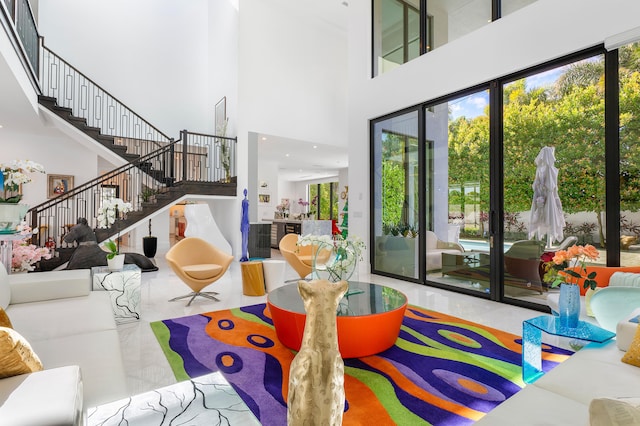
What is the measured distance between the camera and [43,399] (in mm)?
1125

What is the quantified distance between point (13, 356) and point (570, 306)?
302 cm

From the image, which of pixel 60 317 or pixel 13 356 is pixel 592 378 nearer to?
pixel 13 356

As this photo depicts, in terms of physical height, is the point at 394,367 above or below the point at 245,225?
below

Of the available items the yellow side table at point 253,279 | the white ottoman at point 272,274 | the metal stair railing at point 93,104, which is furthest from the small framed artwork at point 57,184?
the white ottoman at point 272,274

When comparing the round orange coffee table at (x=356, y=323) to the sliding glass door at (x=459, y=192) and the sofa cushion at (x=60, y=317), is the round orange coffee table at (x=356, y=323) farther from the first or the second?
the sliding glass door at (x=459, y=192)

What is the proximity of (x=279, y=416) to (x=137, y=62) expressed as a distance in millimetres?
10612

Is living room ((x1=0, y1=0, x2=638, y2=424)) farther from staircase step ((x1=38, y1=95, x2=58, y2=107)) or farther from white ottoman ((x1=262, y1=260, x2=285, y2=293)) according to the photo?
white ottoman ((x1=262, y1=260, x2=285, y2=293))

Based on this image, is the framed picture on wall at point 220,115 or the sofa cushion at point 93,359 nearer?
the sofa cushion at point 93,359

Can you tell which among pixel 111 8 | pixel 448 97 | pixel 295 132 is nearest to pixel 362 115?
pixel 448 97

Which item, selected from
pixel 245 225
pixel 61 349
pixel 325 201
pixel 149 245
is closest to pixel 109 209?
pixel 61 349

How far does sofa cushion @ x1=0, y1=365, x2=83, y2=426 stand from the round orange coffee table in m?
1.57

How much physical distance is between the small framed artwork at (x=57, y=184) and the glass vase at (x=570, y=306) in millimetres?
10152

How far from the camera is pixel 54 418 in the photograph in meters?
1.03

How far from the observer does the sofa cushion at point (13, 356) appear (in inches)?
49.3
